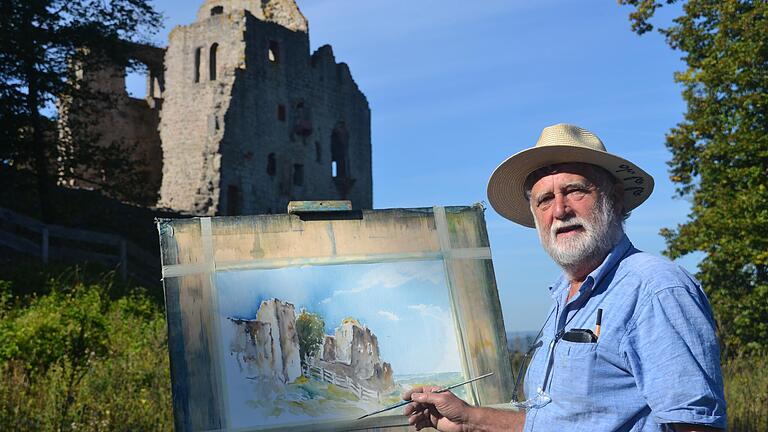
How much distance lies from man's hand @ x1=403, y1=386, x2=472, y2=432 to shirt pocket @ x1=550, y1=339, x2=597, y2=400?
52cm

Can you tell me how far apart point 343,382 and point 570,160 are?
1729mm

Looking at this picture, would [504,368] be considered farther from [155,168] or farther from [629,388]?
[155,168]

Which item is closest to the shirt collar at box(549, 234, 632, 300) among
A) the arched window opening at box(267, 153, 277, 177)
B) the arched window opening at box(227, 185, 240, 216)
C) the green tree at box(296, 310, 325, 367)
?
the green tree at box(296, 310, 325, 367)

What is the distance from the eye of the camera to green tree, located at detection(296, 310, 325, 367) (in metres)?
3.90

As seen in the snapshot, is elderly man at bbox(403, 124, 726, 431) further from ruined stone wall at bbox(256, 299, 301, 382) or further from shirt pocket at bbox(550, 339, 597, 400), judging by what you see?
ruined stone wall at bbox(256, 299, 301, 382)

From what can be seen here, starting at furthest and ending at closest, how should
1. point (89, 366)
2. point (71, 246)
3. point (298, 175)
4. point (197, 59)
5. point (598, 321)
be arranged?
point (298, 175)
point (197, 59)
point (71, 246)
point (89, 366)
point (598, 321)

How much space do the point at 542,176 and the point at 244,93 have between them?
21.1 metres

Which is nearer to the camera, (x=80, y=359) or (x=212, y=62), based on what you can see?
(x=80, y=359)

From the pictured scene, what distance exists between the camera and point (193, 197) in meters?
22.9

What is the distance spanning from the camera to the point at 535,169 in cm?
283

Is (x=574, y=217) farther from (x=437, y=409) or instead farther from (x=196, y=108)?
(x=196, y=108)

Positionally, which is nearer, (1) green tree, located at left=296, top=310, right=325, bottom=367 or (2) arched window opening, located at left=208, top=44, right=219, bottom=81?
(1) green tree, located at left=296, top=310, right=325, bottom=367

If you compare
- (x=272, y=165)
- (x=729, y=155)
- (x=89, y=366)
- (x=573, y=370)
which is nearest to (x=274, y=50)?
(x=272, y=165)

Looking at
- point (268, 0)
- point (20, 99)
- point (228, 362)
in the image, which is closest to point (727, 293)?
point (228, 362)
